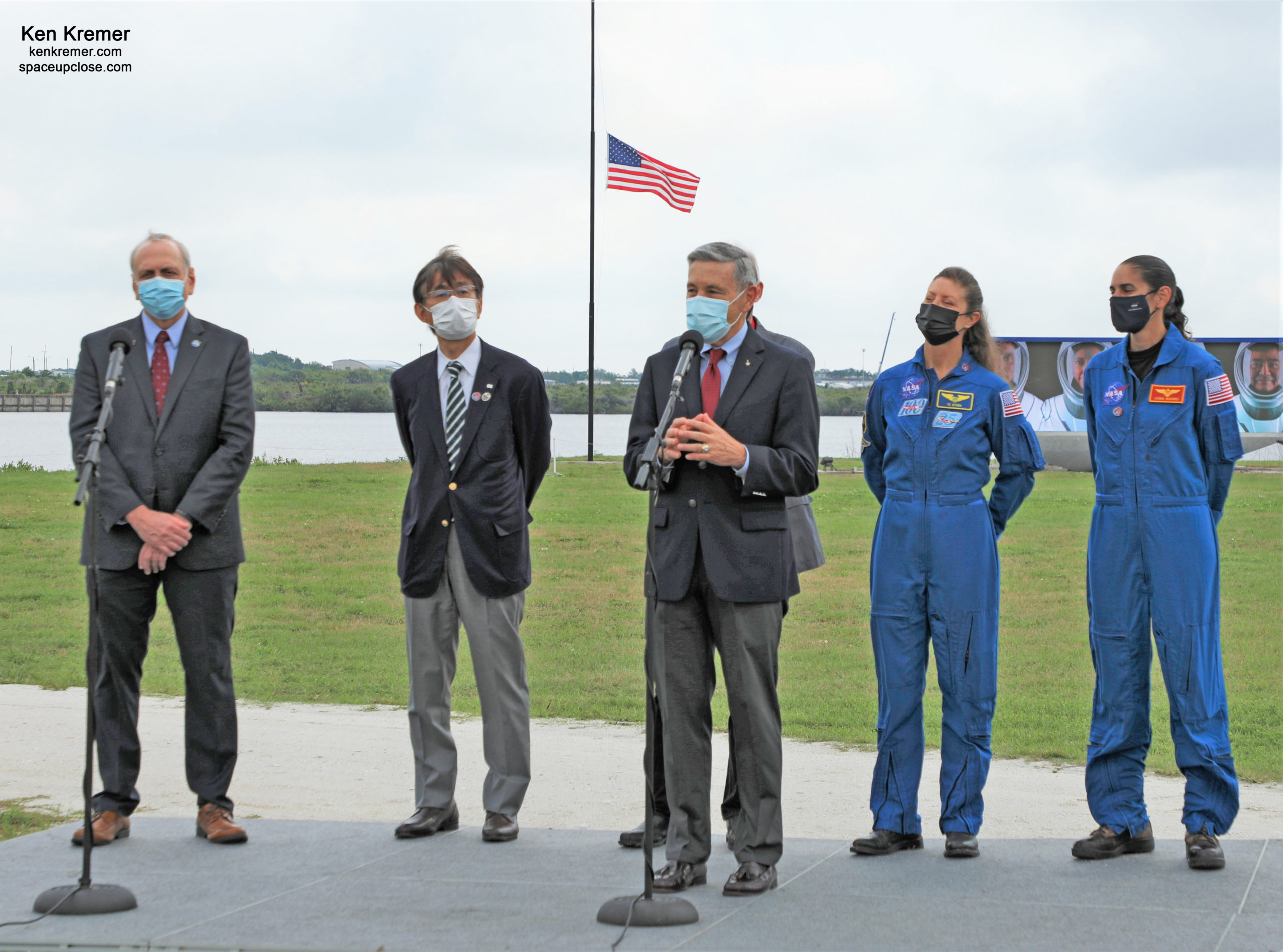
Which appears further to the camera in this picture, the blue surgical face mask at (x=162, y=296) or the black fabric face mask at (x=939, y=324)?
the blue surgical face mask at (x=162, y=296)

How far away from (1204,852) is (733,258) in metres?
2.68

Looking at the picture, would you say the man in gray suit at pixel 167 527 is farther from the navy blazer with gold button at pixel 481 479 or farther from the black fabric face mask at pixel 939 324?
the black fabric face mask at pixel 939 324

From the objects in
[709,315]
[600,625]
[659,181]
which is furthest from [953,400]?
[659,181]

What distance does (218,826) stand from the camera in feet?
16.5

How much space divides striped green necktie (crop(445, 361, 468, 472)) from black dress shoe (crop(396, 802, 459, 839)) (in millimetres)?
1392

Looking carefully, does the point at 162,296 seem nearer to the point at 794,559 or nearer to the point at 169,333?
the point at 169,333

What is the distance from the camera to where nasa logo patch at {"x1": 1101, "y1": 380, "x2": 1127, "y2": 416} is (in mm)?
4859

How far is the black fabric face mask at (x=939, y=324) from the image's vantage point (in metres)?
4.93

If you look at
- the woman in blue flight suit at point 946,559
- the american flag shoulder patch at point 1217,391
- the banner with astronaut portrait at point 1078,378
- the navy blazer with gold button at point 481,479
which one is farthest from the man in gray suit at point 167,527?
the banner with astronaut portrait at point 1078,378

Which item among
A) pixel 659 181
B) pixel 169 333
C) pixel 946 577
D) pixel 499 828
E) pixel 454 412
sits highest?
pixel 659 181

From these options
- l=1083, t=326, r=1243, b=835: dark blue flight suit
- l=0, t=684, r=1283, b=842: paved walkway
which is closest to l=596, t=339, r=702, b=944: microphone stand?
l=0, t=684, r=1283, b=842: paved walkway

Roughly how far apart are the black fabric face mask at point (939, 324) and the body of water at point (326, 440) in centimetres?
2224

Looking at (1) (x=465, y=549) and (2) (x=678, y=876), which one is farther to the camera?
(1) (x=465, y=549)

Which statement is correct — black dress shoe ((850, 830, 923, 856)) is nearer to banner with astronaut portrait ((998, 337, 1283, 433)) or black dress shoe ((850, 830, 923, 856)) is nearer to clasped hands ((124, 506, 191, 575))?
clasped hands ((124, 506, 191, 575))
